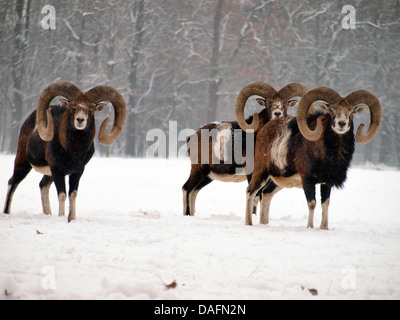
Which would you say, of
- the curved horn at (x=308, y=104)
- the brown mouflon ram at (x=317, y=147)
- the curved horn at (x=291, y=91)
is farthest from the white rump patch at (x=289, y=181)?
the curved horn at (x=291, y=91)

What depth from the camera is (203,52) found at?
3100 centimetres

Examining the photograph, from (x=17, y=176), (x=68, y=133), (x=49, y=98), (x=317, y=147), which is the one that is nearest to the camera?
(x=317, y=147)

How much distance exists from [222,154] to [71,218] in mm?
3371

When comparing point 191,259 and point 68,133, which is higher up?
point 68,133

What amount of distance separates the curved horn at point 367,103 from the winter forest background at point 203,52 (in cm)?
2081

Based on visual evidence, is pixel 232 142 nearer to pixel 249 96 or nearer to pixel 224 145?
pixel 224 145

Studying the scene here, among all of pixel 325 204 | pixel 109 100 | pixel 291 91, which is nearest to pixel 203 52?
pixel 291 91

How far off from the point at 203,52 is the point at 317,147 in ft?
78.1

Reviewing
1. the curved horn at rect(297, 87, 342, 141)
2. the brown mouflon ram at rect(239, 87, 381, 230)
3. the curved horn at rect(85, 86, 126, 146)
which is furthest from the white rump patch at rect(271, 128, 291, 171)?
the curved horn at rect(85, 86, 126, 146)

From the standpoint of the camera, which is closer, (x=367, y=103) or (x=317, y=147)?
(x=317, y=147)

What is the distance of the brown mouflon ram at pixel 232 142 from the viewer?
32.7ft

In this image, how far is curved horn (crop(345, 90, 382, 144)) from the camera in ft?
27.2

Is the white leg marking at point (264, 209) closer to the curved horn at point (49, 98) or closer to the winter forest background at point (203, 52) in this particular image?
the curved horn at point (49, 98)
